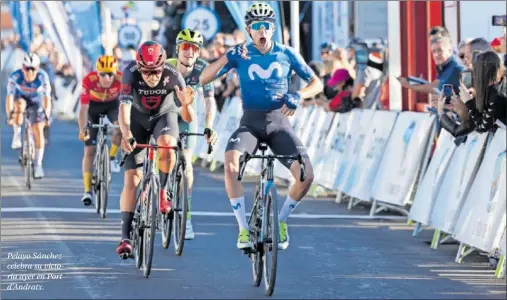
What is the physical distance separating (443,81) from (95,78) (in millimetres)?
4294

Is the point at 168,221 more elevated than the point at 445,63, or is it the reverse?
the point at 445,63

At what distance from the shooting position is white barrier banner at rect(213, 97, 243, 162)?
26172 millimetres

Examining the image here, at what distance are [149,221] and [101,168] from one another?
210 inches

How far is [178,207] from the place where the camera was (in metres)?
13.8

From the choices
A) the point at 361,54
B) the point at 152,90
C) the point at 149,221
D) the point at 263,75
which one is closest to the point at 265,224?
the point at 149,221

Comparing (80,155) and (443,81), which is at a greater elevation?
(443,81)

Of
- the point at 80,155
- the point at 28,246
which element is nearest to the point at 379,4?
the point at 80,155

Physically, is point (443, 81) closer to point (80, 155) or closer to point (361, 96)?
point (361, 96)

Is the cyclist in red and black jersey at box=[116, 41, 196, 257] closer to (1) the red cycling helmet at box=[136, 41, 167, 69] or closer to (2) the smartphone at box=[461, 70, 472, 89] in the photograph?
(1) the red cycling helmet at box=[136, 41, 167, 69]

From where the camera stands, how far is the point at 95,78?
18281 millimetres

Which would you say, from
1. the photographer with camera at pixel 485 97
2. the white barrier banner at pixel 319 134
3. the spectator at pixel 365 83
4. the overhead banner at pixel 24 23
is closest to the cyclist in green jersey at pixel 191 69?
the photographer with camera at pixel 485 97

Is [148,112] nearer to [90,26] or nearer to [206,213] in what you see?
[206,213]

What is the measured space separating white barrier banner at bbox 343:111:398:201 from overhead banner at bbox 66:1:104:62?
72.3 ft

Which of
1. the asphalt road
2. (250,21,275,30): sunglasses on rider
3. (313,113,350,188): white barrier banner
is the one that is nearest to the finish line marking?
the asphalt road
